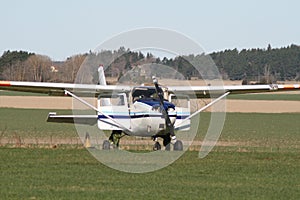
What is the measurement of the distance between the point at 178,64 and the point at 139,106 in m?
1.71

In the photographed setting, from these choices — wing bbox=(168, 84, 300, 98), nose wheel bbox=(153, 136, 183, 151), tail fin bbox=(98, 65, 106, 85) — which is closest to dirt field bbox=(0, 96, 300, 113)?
tail fin bbox=(98, 65, 106, 85)

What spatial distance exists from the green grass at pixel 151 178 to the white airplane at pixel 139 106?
2.20 meters

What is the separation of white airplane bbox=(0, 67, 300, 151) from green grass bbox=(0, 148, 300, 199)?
7.21ft

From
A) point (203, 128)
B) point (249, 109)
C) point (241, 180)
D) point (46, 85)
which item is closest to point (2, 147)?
point (46, 85)

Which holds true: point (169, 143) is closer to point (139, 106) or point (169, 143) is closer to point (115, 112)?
point (139, 106)

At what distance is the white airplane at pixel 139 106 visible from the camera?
21.8 meters

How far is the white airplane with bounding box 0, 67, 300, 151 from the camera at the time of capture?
21.8 meters

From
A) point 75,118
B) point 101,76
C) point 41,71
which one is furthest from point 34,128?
point 41,71

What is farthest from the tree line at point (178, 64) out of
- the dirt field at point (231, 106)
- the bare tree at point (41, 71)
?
the dirt field at point (231, 106)

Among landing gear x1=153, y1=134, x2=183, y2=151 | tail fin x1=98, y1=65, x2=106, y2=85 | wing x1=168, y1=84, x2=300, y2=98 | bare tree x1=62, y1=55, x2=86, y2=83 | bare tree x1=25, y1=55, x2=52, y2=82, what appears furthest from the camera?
bare tree x1=25, y1=55, x2=52, y2=82

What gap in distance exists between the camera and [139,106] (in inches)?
876

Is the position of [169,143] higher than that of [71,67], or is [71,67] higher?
[71,67]

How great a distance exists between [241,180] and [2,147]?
8.58 metres

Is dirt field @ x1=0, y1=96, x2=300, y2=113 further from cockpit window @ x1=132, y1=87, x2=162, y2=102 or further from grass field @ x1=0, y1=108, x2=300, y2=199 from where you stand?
grass field @ x1=0, y1=108, x2=300, y2=199
